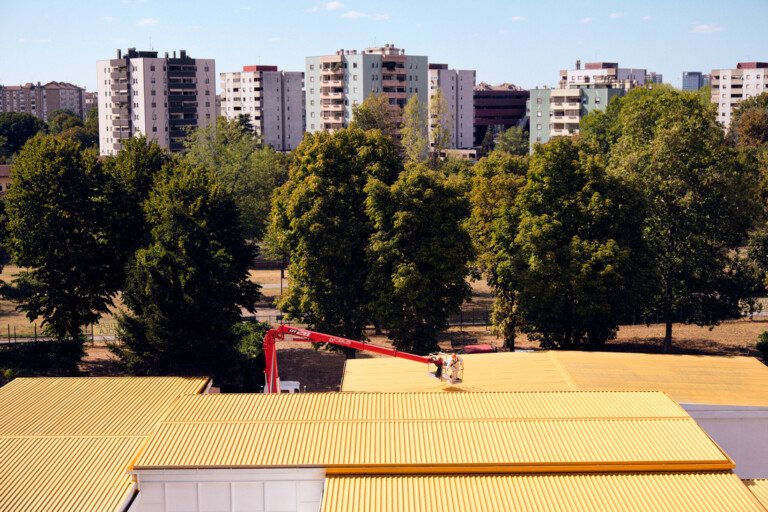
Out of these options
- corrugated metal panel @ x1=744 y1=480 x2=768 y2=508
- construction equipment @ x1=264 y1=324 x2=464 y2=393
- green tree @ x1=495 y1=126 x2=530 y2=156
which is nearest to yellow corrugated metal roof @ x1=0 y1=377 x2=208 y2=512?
construction equipment @ x1=264 y1=324 x2=464 y2=393

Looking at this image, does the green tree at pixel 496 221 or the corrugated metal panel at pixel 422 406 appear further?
the green tree at pixel 496 221

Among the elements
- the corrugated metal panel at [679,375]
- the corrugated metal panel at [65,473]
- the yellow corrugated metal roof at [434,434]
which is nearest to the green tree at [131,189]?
the corrugated metal panel at [65,473]

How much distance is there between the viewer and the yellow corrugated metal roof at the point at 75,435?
19062mm

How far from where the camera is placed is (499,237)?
38594 mm

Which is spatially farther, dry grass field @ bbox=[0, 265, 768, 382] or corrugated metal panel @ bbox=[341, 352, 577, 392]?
dry grass field @ bbox=[0, 265, 768, 382]

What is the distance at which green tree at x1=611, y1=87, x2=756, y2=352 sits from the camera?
37.8 metres

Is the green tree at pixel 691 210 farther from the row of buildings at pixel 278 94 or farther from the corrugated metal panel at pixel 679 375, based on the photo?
the row of buildings at pixel 278 94

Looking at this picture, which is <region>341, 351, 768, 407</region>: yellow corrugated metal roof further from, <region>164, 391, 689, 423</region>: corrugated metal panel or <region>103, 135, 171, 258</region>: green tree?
<region>103, 135, 171, 258</region>: green tree

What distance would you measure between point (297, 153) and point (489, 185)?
40.2 ft

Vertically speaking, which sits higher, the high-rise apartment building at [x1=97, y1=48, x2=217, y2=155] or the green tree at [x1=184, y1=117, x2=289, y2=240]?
the high-rise apartment building at [x1=97, y1=48, x2=217, y2=155]

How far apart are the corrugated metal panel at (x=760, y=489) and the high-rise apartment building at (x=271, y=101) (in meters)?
125

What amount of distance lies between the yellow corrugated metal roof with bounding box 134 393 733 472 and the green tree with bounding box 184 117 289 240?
40.3 meters

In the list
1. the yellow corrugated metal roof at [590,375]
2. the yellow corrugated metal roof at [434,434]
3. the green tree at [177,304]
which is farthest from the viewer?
the green tree at [177,304]

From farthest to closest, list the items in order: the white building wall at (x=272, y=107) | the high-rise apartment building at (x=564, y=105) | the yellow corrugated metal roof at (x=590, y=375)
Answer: the white building wall at (x=272, y=107) < the high-rise apartment building at (x=564, y=105) < the yellow corrugated metal roof at (x=590, y=375)
